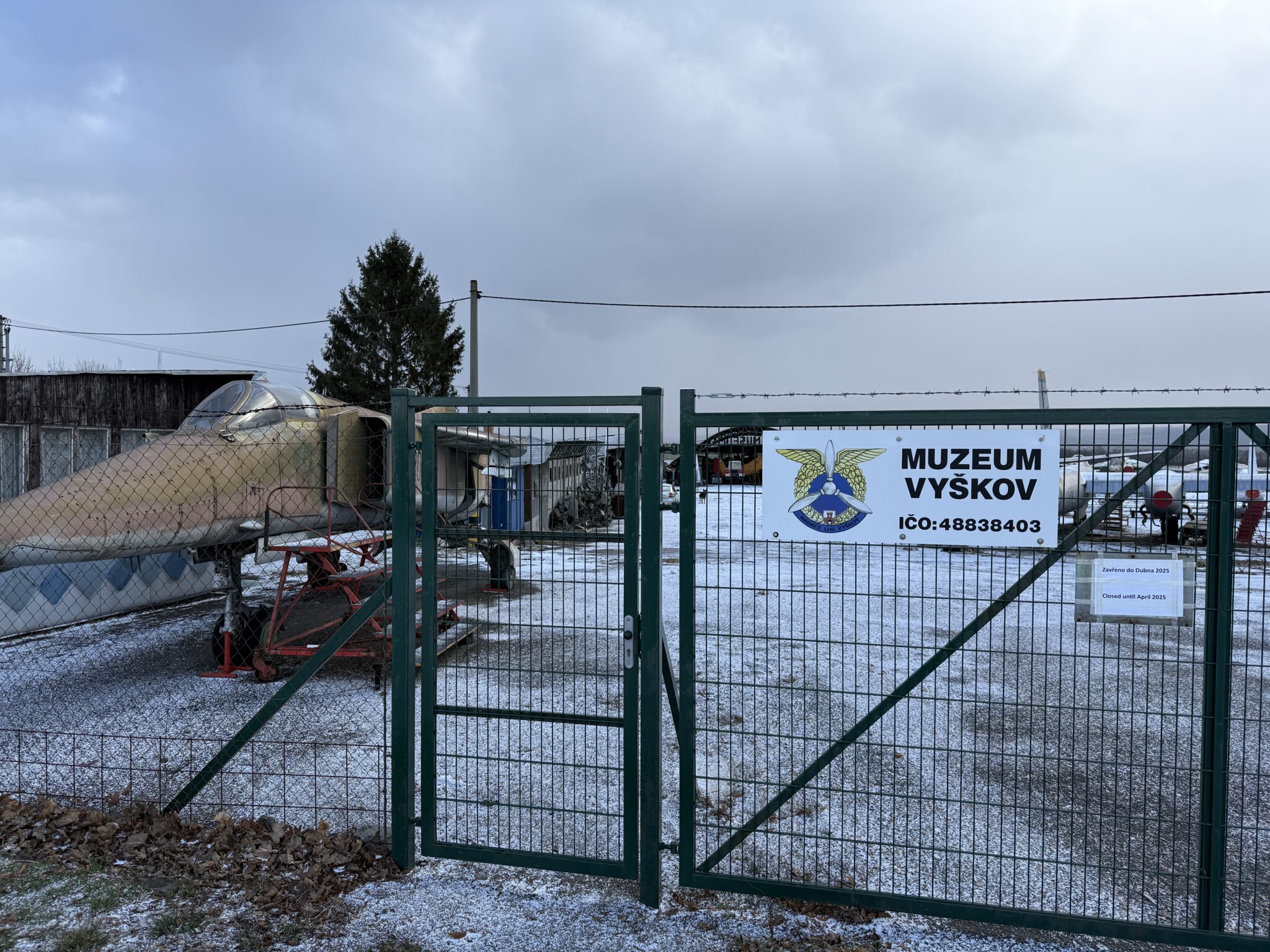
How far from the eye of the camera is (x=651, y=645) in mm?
3266

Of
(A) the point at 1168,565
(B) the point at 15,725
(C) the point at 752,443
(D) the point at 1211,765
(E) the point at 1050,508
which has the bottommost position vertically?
(B) the point at 15,725

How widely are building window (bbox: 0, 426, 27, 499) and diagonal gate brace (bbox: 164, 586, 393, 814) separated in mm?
13359

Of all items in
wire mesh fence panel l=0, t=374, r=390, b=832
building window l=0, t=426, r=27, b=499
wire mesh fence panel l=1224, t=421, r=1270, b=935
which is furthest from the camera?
building window l=0, t=426, r=27, b=499

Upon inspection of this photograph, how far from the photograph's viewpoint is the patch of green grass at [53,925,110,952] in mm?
3000

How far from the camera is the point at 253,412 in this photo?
7.50 m

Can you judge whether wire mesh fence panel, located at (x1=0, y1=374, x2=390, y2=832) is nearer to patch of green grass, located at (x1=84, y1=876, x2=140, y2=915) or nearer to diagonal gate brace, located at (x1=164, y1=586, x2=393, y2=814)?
diagonal gate brace, located at (x1=164, y1=586, x2=393, y2=814)

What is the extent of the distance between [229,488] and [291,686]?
3.95 m

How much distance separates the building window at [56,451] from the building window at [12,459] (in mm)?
396

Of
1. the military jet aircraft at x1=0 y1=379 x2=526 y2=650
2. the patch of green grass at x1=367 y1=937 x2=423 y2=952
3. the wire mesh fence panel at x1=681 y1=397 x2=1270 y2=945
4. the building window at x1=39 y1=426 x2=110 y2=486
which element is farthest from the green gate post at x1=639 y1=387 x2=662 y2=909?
the building window at x1=39 y1=426 x2=110 y2=486

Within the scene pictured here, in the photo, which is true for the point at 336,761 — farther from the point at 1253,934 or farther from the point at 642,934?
the point at 1253,934

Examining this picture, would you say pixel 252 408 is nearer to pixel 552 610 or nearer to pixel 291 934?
pixel 291 934

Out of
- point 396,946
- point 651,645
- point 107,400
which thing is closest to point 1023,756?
point 651,645

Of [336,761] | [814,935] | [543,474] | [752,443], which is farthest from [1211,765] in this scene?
[336,761]

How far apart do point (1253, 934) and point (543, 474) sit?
3.53 m
